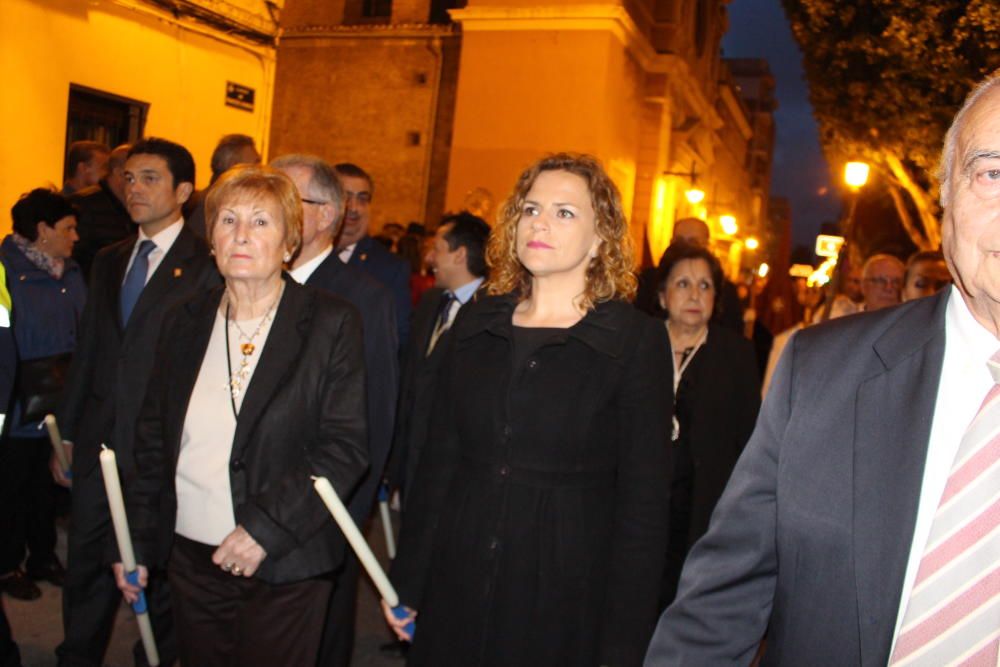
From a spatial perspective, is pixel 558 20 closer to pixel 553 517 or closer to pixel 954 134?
pixel 553 517

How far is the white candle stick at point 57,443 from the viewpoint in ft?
13.4

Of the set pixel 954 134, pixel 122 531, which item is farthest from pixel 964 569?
pixel 122 531

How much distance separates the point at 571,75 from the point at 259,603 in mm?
15721

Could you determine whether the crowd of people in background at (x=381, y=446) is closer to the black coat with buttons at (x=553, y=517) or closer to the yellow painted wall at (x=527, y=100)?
the black coat with buttons at (x=553, y=517)

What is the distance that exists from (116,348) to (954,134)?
3.70 metres

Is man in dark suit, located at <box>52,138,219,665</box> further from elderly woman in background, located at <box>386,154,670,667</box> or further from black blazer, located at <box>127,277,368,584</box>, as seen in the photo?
elderly woman in background, located at <box>386,154,670,667</box>

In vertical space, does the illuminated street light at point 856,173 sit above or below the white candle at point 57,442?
above

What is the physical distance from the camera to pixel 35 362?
505cm

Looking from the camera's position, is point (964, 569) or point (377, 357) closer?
point (964, 569)

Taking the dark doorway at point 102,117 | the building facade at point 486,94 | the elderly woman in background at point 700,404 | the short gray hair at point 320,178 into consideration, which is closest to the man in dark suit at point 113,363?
the short gray hair at point 320,178

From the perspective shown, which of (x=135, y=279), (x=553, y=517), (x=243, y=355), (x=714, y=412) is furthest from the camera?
(x=714, y=412)

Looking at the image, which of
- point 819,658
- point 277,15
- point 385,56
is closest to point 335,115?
point 385,56

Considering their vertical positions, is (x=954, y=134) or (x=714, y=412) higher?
(x=954, y=134)

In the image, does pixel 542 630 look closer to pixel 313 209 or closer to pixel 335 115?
pixel 313 209
